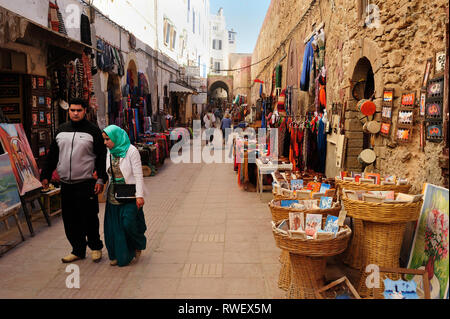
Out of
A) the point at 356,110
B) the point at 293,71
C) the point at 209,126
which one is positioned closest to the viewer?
the point at 356,110

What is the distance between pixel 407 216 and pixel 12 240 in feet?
14.3

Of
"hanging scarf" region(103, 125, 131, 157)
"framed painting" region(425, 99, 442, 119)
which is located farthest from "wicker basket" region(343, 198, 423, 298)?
"hanging scarf" region(103, 125, 131, 157)

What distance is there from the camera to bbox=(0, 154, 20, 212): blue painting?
4242mm

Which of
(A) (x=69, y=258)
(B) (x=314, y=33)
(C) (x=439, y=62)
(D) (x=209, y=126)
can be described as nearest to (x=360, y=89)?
(B) (x=314, y=33)

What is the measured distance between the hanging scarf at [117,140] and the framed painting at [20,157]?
164 cm

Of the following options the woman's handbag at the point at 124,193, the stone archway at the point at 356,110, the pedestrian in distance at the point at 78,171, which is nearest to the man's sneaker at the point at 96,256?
the pedestrian in distance at the point at 78,171

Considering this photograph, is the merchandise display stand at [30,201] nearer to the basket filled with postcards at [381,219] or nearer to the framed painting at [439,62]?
the basket filled with postcards at [381,219]

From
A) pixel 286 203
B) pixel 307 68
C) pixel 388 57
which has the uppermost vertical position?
pixel 307 68

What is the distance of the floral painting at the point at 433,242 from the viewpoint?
2446mm

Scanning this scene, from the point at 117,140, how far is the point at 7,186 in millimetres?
1667

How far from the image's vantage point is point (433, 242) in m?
2.71

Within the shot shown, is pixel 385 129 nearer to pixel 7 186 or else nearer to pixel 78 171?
pixel 78 171

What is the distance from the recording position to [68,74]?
6.91 meters
